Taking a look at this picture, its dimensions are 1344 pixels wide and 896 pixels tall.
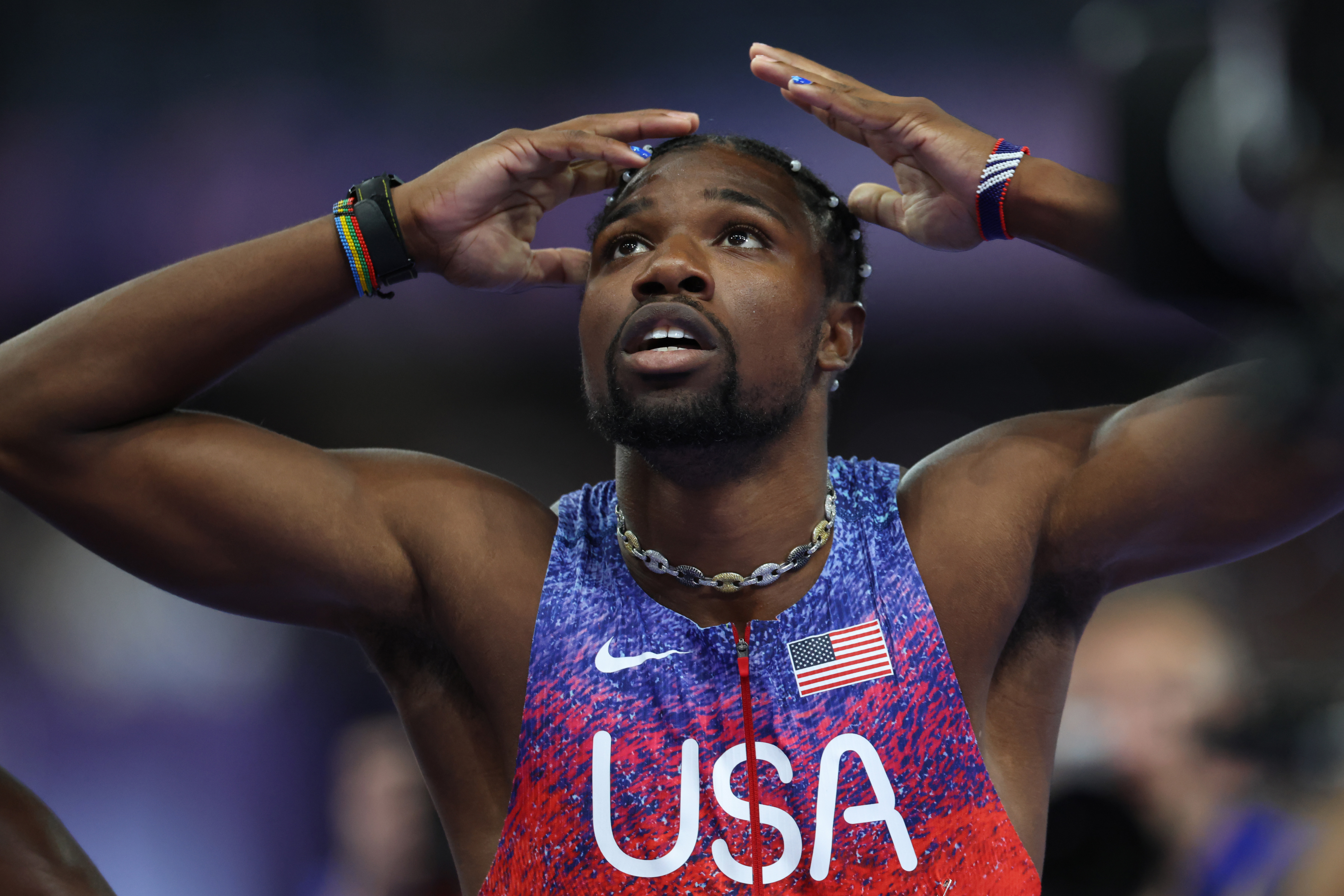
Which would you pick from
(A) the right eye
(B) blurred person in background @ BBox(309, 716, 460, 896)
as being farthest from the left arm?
(B) blurred person in background @ BBox(309, 716, 460, 896)

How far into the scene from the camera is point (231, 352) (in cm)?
213

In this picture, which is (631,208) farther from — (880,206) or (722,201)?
(880,206)

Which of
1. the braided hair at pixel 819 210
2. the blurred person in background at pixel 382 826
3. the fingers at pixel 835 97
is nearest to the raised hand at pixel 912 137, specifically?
the fingers at pixel 835 97

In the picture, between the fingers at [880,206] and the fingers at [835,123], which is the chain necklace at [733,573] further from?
the fingers at [835,123]

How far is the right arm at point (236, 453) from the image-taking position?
80.4 inches

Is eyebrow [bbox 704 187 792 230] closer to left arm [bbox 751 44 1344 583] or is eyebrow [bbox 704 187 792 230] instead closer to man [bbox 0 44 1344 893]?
man [bbox 0 44 1344 893]

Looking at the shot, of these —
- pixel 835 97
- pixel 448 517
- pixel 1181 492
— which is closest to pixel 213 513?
pixel 448 517

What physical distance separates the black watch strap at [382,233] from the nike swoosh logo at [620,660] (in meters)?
0.82

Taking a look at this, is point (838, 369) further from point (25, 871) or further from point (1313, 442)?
point (25, 871)

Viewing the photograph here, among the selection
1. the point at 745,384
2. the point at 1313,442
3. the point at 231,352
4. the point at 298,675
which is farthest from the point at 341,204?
the point at 298,675

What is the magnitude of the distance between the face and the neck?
0.35 feet

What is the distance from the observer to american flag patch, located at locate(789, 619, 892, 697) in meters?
2.11

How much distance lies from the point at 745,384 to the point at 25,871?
4.82ft

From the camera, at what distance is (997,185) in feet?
7.32
